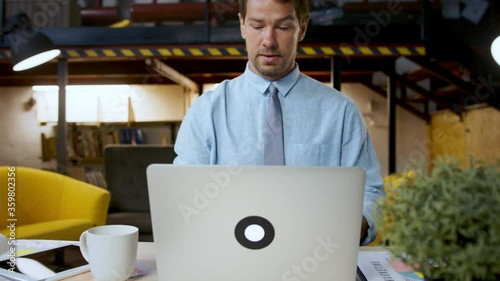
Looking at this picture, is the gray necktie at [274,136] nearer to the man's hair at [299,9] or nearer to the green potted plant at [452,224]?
the man's hair at [299,9]

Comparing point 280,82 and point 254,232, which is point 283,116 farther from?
point 254,232

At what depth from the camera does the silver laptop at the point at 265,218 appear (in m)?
0.74

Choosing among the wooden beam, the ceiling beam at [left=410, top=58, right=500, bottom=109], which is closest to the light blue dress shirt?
the wooden beam

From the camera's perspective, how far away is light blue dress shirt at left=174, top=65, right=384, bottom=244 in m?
1.50

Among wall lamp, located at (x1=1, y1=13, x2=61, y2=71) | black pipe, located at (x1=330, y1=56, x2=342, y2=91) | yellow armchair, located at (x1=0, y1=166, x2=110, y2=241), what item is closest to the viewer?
wall lamp, located at (x1=1, y1=13, x2=61, y2=71)

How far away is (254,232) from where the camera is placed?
755 millimetres

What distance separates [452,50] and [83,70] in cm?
389

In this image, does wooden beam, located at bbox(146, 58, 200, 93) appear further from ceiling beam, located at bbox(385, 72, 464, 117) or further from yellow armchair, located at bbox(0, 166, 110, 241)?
ceiling beam, located at bbox(385, 72, 464, 117)

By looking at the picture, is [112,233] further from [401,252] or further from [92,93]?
[92,93]

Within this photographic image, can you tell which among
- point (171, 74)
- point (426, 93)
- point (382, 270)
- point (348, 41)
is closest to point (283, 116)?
point (382, 270)

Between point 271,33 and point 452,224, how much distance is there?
0.95 metres

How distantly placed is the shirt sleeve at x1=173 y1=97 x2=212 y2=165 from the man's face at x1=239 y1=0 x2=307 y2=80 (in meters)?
0.27

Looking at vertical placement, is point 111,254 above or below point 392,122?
below

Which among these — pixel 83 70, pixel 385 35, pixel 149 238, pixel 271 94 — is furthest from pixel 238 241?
pixel 83 70
